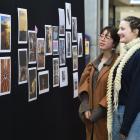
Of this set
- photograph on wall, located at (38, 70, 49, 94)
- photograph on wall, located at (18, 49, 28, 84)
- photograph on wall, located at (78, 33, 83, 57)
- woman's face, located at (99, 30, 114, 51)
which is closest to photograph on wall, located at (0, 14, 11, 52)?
photograph on wall, located at (18, 49, 28, 84)

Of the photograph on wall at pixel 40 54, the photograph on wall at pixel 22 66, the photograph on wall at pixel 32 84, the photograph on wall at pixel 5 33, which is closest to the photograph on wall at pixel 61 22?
the photograph on wall at pixel 40 54

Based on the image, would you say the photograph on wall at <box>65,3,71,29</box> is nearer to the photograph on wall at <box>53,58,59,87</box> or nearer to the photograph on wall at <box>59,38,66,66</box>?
the photograph on wall at <box>59,38,66,66</box>

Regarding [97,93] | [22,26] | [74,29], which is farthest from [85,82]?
[74,29]

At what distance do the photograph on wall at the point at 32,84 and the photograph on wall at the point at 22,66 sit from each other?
0.32ft

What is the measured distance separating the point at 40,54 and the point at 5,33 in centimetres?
74

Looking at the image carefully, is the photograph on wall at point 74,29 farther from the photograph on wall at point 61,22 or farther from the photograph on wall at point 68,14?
the photograph on wall at point 61,22

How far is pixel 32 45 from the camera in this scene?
4.30 meters

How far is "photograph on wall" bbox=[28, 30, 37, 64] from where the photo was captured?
4.24 m

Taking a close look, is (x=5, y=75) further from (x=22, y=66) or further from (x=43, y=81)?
(x=43, y=81)

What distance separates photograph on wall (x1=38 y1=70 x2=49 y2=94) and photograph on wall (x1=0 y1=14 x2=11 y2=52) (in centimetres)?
71

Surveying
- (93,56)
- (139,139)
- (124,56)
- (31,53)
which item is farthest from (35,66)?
(93,56)

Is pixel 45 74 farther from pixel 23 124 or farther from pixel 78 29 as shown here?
pixel 78 29

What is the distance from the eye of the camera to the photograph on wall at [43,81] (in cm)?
450

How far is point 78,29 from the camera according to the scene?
573 cm
